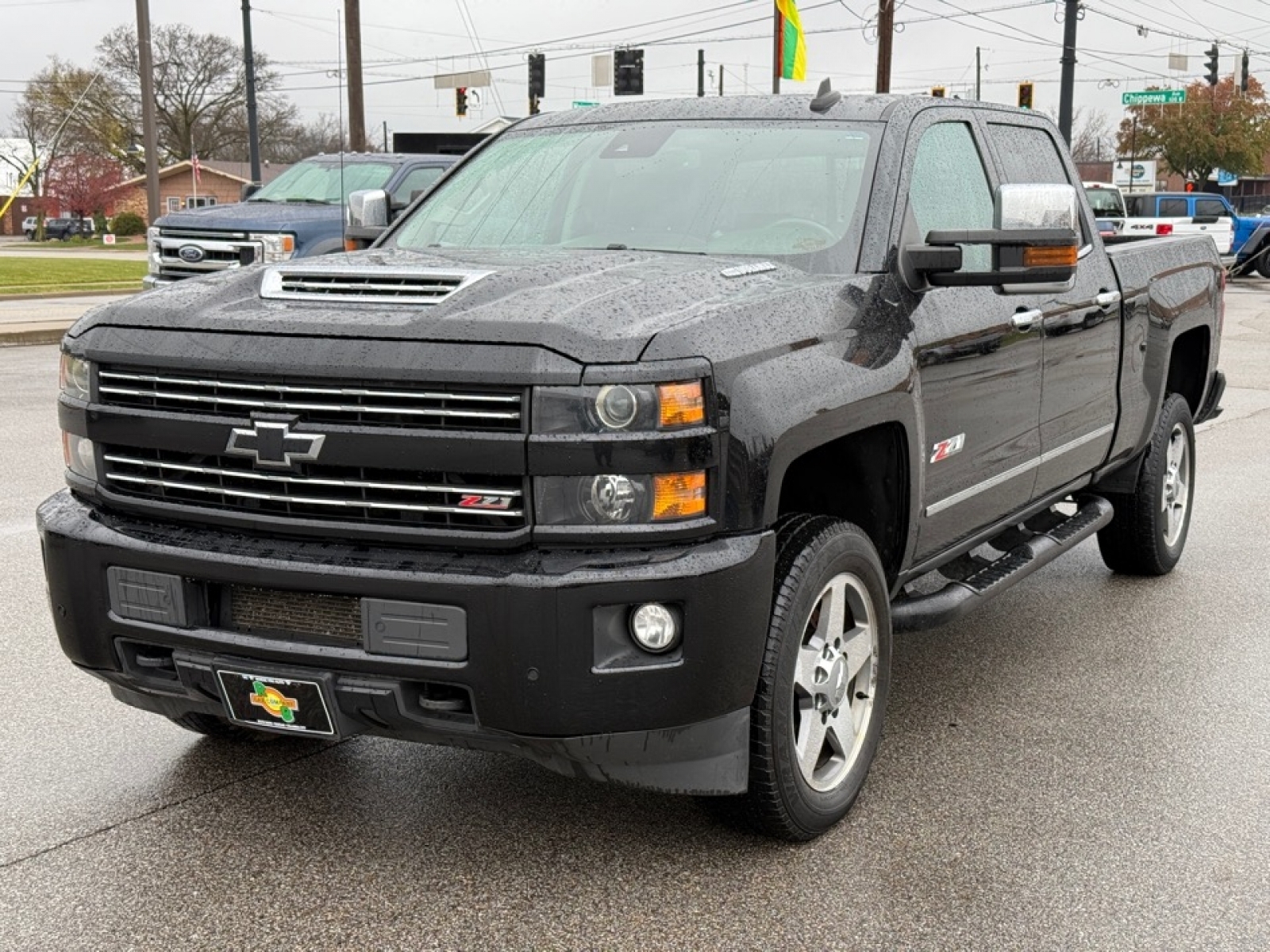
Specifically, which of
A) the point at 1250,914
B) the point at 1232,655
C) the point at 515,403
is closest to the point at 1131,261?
the point at 1232,655

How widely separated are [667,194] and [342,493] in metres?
1.73

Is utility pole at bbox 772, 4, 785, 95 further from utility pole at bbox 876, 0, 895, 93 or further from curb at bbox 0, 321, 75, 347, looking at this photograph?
curb at bbox 0, 321, 75, 347

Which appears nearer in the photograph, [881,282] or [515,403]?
[515,403]

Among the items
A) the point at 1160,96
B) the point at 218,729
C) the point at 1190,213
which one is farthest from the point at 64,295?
the point at 1160,96

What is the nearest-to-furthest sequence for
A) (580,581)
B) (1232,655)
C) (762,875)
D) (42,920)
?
1. (580,581)
2. (42,920)
3. (762,875)
4. (1232,655)

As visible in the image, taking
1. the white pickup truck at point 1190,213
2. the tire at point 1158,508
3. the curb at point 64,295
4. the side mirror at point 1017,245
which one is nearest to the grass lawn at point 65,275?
the curb at point 64,295

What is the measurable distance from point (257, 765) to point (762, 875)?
1541 millimetres

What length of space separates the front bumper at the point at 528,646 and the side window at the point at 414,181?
40.1 feet

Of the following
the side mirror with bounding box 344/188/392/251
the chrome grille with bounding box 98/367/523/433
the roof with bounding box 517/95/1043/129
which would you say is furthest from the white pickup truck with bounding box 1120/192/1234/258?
the chrome grille with bounding box 98/367/523/433

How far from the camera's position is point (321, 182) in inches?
635

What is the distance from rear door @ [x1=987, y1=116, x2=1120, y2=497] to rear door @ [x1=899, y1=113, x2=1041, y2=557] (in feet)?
0.37

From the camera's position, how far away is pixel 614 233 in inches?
177

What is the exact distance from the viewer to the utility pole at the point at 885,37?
33.4m

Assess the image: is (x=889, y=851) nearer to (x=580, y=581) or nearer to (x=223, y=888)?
(x=580, y=581)
